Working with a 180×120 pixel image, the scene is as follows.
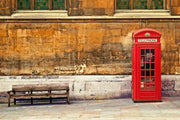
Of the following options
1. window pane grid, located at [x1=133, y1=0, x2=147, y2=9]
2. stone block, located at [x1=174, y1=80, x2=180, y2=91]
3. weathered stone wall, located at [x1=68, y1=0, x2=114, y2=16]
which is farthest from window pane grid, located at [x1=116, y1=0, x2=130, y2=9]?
stone block, located at [x1=174, y1=80, x2=180, y2=91]

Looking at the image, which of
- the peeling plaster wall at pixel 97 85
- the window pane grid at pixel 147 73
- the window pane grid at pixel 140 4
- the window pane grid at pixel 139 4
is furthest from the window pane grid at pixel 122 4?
the peeling plaster wall at pixel 97 85

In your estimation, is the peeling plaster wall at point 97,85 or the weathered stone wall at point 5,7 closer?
the peeling plaster wall at point 97,85

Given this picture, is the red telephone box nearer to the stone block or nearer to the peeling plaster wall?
the peeling plaster wall

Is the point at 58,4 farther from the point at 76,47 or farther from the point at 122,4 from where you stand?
the point at 122,4

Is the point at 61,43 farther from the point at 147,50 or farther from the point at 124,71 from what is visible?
the point at 147,50

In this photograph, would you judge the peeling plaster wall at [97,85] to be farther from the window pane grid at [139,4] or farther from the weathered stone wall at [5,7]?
the window pane grid at [139,4]

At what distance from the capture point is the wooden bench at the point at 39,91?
32.6ft

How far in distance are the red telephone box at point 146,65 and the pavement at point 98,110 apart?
0.38 meters

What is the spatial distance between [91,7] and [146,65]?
3.20 metres

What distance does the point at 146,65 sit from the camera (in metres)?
9.58

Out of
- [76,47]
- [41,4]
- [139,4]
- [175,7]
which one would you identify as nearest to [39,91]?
[76,47]

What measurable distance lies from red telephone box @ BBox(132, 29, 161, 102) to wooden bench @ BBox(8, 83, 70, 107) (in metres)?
2.58

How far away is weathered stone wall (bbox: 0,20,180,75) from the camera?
35.6ft

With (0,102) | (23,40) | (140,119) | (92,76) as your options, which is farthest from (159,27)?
(0,102)
